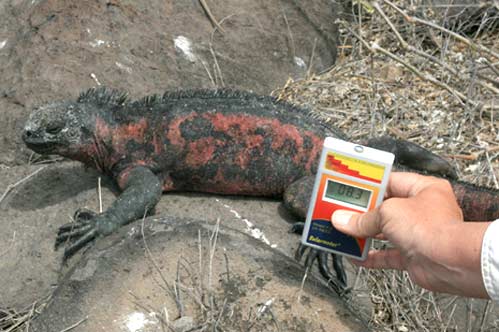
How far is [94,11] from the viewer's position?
14.8ft

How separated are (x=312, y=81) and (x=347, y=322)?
9.29ft

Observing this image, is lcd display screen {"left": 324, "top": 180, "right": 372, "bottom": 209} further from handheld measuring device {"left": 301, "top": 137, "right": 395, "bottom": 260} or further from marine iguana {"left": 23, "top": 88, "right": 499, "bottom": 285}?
marine iguana {"left": 23, "top": 88, "right": 499, "bottom": 285}

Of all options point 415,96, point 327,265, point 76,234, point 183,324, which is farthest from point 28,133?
point 415,96

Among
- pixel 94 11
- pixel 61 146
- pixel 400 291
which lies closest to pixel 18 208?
pixel 61 146

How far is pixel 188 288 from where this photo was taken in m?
2.43

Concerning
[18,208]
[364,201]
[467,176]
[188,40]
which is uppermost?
[364,201]

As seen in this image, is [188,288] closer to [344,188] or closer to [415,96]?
[344,188]

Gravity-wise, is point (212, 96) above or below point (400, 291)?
above

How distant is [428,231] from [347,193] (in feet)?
1.31

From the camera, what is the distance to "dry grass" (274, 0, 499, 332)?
326cm

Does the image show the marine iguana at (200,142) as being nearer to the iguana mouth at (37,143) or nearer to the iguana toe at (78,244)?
the iguana mouth at (37,143)

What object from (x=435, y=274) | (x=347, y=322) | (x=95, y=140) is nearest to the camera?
(x=435, y=274)

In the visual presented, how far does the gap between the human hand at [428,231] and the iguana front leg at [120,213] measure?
118cm

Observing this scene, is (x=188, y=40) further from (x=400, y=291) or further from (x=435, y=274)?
(x=435, y=274)
